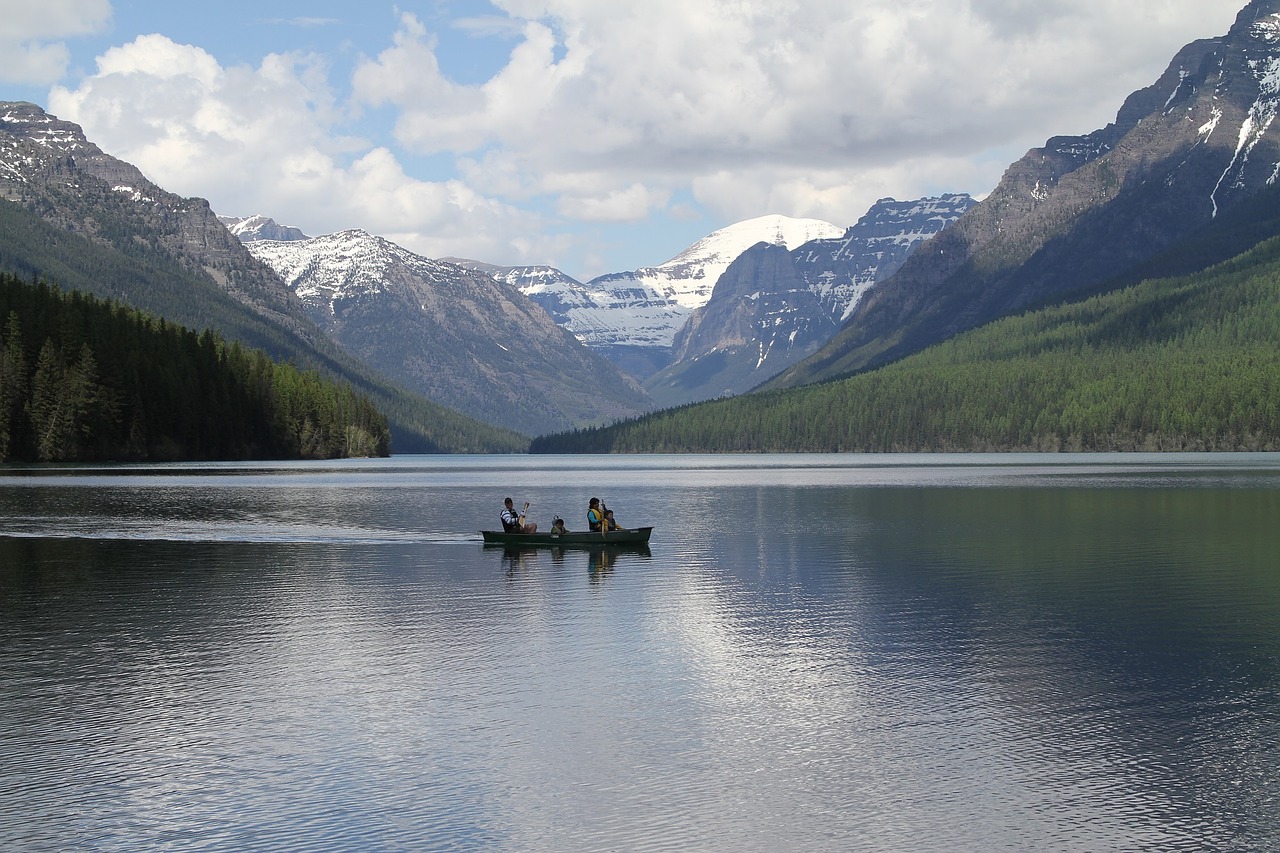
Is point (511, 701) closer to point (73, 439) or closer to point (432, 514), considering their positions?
point (432, 514)

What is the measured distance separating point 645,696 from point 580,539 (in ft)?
135

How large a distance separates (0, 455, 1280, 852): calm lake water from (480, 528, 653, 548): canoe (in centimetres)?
159

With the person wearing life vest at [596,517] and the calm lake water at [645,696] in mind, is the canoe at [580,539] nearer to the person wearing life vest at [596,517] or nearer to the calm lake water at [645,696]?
the person wearing life vest at [596,517]

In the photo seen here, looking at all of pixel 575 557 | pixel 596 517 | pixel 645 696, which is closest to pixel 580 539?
pixel 596 517

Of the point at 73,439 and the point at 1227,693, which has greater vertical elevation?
the point at 73,439

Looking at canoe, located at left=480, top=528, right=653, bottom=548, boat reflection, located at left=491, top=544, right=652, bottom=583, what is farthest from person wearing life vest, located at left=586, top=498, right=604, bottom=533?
boat reflection, located at left=491, top=544, right=652, bottom=583

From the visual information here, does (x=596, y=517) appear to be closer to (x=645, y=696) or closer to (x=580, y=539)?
(x=580, y=539)

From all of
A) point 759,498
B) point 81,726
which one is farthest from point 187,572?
point 759,498

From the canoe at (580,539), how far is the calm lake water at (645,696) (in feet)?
5.23

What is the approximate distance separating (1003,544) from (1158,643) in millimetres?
32780

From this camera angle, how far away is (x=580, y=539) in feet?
248

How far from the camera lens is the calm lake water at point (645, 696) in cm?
2430

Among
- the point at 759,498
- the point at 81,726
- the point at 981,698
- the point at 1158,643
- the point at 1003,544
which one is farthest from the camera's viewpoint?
the point at 759,498

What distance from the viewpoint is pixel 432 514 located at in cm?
10581
